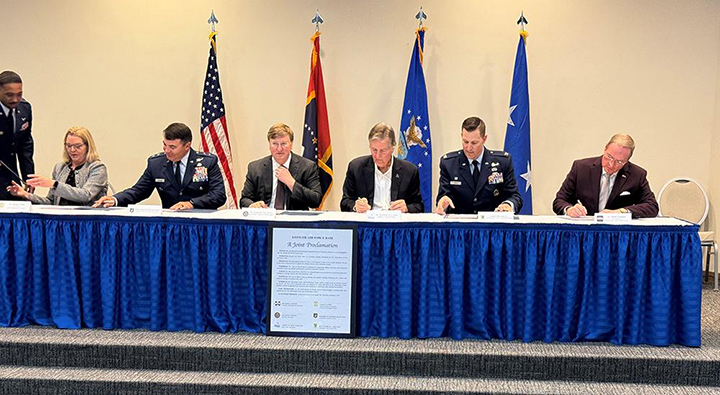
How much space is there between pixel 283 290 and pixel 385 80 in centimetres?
271

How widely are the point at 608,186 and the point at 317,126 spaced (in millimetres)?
2350

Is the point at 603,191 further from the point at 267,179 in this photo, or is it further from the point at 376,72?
the point at 376,72

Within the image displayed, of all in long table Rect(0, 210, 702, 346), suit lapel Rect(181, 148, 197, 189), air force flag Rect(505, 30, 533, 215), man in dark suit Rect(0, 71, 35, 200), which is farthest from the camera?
air force flag Rect(505, 30, 533, 215)

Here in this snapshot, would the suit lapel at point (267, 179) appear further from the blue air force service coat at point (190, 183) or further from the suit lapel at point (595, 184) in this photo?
the suit lapel at point (595, 184)

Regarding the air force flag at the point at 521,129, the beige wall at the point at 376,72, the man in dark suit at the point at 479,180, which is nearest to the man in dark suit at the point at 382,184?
the man in dark suit at the point at 479,180

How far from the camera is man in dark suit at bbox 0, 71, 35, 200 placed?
471 centimetres

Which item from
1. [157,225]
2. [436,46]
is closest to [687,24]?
[436,46]

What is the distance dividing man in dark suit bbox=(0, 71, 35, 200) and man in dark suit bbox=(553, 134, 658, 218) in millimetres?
3543

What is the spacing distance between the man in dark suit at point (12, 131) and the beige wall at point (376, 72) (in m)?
1.05

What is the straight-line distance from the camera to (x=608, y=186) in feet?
14.1

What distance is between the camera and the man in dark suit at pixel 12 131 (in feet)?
15.4

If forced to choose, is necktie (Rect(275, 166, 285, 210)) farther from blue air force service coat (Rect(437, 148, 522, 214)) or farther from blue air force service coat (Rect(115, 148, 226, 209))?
blue air force service coat (Rect(437, 148, 522, 214))

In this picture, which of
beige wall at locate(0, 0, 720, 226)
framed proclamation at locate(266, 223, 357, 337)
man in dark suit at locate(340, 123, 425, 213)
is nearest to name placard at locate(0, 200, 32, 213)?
framed proclamation at locate(266, 223, 357, 337)

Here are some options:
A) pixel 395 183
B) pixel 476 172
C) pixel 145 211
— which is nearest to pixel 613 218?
pixel 476 172
